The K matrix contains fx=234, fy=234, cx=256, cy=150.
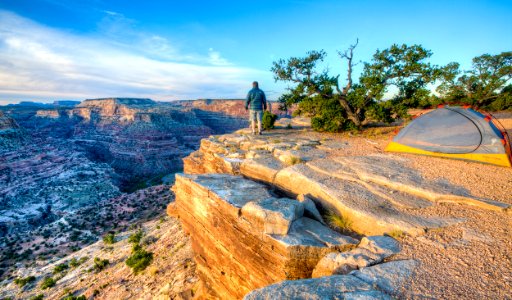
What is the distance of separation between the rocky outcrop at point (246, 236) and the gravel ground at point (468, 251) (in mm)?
1354

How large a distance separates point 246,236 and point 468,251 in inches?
171

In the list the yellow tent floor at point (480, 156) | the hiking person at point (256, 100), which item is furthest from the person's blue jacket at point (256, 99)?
the yellow tent floor at point (480, 156)

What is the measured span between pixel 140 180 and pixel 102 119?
58893 millimetres

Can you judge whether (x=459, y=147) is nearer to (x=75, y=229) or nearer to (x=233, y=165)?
(x=233, y=165)

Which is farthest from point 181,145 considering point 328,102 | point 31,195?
point 328,102

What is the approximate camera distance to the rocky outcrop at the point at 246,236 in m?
4.96

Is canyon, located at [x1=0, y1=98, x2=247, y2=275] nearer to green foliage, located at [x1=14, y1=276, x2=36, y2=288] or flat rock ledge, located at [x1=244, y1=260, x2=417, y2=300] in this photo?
green foliage, located at [x1=14, y1=276, x2=36, y2=288]

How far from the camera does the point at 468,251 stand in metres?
3.96

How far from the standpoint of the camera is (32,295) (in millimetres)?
16031

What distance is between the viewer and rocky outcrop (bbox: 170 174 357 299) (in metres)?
4.96

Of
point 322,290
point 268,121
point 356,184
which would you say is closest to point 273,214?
point 322,290

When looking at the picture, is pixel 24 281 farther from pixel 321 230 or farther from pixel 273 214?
pixel 321 230

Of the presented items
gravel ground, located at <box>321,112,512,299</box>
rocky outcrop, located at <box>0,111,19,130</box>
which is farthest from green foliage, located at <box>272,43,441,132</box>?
rocky outcrop, located at <box>0,111,19,130</box>

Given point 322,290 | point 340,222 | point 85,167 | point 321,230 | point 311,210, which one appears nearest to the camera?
point 322,290
